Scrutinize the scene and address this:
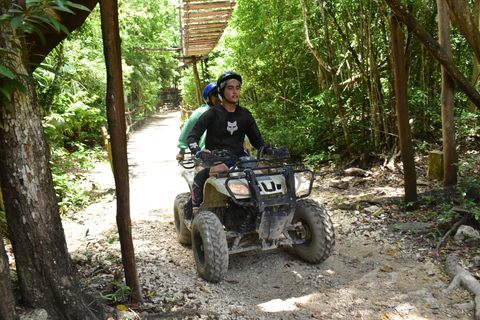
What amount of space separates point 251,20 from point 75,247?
29.5ft

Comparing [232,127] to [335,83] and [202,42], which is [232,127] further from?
[202,42]

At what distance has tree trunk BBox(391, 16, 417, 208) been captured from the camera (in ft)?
16.5

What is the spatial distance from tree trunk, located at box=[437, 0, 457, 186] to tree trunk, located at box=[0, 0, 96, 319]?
501 cm

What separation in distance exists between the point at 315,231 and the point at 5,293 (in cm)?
271

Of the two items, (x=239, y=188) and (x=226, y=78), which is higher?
(x=226, y=78)

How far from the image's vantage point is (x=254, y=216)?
144 inches

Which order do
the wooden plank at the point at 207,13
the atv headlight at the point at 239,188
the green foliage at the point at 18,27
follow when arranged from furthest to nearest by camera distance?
the wooden plank at the point at 207,13 → the atv headlight at the point at 239,188 → the green foliage at the point at 18,27

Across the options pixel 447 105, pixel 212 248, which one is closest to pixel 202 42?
pixel 447 105

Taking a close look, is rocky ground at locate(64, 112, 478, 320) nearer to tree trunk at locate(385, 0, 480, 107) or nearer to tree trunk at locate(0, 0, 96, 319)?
tree trunk at locate(0, 0, 96, 319)

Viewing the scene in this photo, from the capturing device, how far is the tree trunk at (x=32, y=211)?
232 cm

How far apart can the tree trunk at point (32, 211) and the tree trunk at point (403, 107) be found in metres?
4.39

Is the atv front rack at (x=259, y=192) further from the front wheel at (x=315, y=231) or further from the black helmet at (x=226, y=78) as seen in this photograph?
the black helmet at (x=226, y=78)

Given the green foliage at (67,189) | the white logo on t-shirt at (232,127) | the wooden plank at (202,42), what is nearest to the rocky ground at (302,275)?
the green foliage at (67,189)

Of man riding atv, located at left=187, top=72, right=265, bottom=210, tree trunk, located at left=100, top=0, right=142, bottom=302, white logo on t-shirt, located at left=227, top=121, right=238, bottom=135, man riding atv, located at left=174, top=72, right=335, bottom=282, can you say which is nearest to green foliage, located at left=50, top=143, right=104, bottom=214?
man riding atv, located at left=174, top=72, right=335, bottom=282
